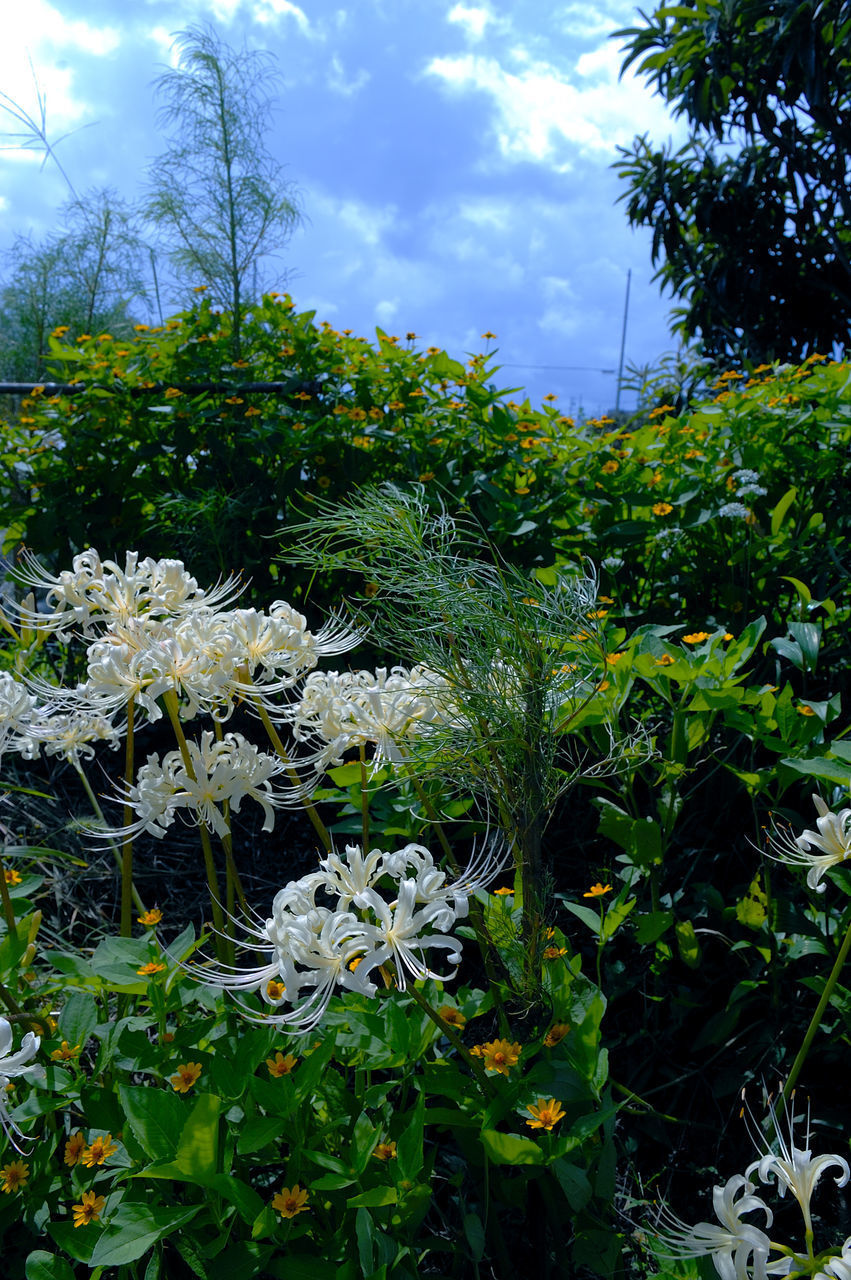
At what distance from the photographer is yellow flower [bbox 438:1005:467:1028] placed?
108 centimetres

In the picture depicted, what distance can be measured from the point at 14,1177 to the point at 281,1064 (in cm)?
35

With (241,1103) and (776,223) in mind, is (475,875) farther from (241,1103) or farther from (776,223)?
(776,223)

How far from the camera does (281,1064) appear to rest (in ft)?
3.37

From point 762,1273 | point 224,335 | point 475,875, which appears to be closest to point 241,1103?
point 475,875

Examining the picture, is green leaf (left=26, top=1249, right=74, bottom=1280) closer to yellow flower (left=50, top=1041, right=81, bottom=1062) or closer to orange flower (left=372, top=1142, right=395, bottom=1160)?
yellow flower (left=50, top=1041, right=81, bottom=1062)

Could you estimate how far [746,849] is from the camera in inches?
65.9

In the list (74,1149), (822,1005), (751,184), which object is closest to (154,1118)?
(74,1149)

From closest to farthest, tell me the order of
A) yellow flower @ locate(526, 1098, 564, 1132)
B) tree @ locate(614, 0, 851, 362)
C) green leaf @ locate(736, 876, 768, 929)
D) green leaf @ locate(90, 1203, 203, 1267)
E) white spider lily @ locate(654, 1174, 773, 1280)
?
white spider lily @ locate(654, 1174, 773, 1280)
green leaf @ locate(90, 1203, 203, 1267)
yellow flower @ locate(526, 1098, 564, 1132)
green leaf @ locate(736, 876, 768, 929)
tree @ locate(614, 0, 851, 362)

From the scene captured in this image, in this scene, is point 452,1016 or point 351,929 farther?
point 452,1016

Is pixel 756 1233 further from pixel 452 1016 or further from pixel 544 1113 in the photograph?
pixel 452 1016

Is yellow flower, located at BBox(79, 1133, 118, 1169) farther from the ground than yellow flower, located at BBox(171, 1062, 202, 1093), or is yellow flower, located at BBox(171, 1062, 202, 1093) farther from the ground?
yellow flower, located at BBox(171, 1062, 202, 1093)

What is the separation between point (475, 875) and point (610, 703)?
1.73 ft

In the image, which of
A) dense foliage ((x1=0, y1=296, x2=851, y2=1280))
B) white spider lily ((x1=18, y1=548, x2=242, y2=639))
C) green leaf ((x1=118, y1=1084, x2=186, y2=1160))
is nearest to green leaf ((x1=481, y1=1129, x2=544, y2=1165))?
dense foliage ((x1=0, y1=296, x2=851, y2=1280))

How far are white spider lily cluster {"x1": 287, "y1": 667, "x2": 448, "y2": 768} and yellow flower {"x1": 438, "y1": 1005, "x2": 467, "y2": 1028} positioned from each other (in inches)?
12.2
